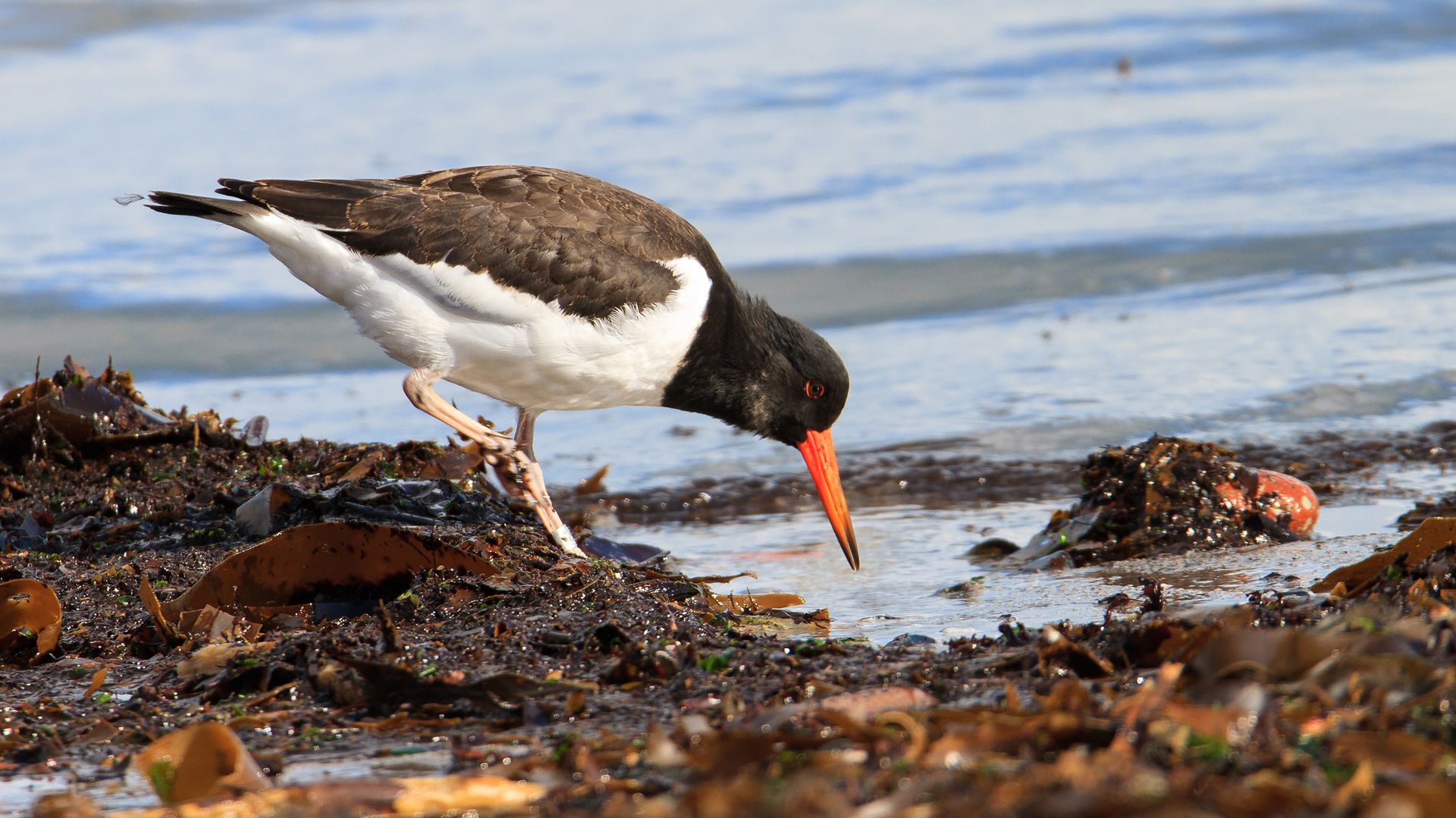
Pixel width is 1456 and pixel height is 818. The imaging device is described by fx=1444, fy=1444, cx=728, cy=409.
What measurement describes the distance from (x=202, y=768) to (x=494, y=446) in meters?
2.52

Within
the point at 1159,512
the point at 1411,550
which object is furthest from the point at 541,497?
the point at 1411,550

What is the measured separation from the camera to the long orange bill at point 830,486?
5402mm

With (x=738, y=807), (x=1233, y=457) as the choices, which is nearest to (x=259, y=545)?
(x=738, y=807)

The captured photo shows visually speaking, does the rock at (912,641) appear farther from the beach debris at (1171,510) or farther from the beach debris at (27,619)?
the beach debris at (27,619)

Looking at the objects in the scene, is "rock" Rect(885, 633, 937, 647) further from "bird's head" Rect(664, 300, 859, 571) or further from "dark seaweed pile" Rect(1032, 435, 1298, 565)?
"bird's head" Rect(664, 300, 859, 571)

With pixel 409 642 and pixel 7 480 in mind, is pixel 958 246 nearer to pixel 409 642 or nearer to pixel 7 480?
pixel 7 480

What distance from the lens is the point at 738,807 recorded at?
6.92 feet

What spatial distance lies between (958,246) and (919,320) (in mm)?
1444

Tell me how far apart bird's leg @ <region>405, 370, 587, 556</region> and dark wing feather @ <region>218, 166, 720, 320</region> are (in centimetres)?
49

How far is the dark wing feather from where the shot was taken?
16.2ft

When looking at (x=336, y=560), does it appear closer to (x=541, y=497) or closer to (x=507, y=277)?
(x=541, y=497)

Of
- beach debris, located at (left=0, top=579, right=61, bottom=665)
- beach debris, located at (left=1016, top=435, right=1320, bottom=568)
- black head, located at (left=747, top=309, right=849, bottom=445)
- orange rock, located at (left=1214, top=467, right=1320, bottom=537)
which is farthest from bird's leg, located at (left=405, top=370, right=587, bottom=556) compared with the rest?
orange rock, located at (left=1214, top=467, right=1320, bottom=537)

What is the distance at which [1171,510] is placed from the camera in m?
5.20

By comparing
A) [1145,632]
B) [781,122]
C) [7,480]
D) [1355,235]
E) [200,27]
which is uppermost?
[200,27]
